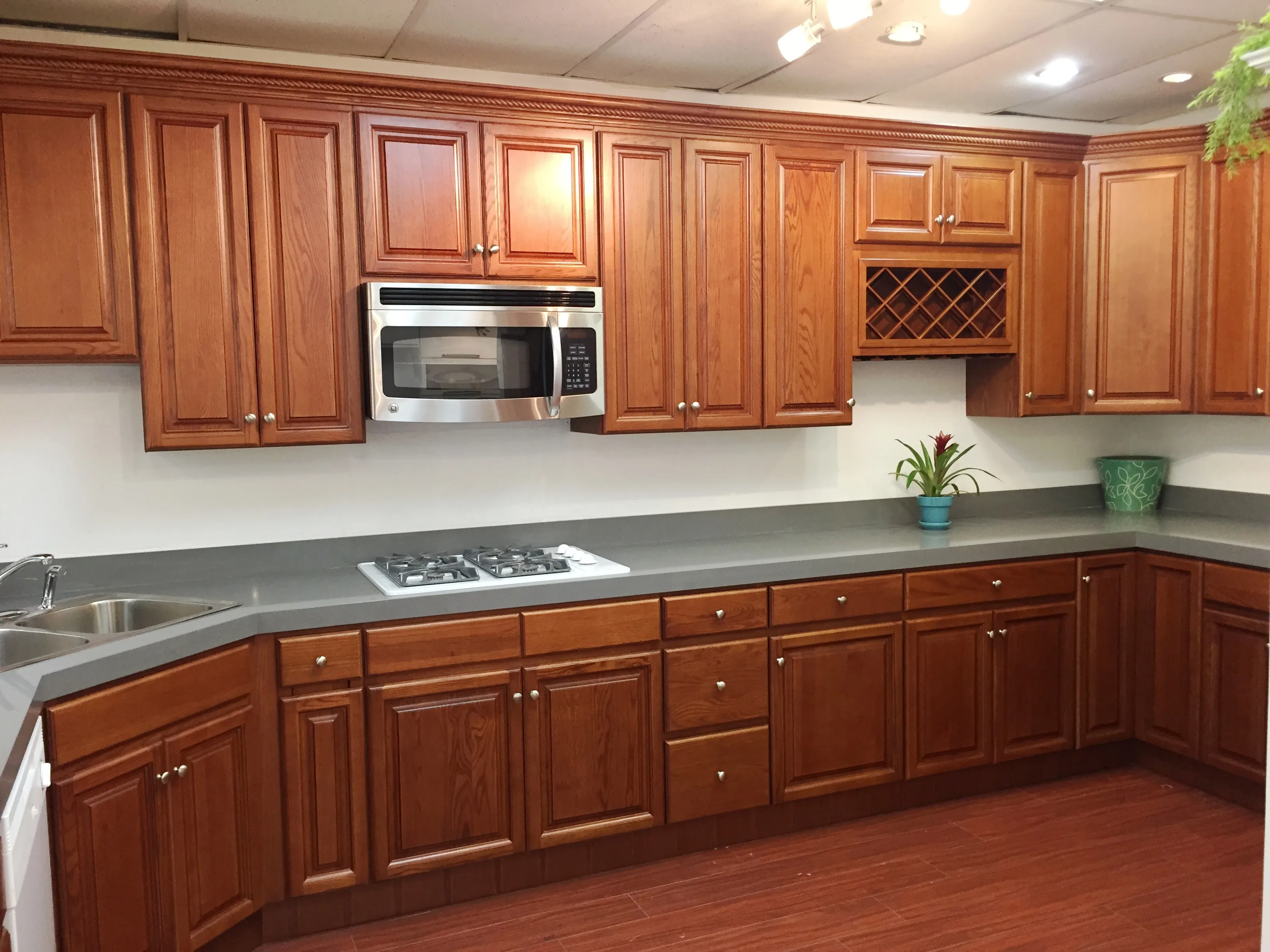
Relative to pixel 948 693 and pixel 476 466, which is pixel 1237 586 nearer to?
pixel 948 693

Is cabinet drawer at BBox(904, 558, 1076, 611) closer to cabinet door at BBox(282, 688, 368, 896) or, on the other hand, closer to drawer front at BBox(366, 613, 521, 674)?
drawer front at BBox(366, 613, 521, 674)

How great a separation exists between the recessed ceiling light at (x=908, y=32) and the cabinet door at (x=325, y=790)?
7.91 feet

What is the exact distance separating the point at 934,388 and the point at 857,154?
104 centimetres

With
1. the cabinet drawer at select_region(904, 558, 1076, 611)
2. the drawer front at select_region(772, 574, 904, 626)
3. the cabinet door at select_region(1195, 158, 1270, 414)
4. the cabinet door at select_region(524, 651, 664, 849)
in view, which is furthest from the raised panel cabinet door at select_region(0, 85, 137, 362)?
the cabinet door at select_region(1195, 158, 1270, 414)

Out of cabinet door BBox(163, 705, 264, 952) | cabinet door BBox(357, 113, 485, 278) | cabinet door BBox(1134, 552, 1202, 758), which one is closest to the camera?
cabinet door BBox(163, 705, 264, 952)

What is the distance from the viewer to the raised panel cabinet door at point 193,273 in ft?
9.48

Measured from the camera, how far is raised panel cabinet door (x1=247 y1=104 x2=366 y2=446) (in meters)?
3.01

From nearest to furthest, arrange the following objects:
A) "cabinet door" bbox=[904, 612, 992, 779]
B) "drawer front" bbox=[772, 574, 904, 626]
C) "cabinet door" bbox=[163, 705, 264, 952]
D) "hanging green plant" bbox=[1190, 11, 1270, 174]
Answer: "hanging green plant" bbox=[1190, 11, 1270, 174] → "cabinet door" bbox=[163, 705, 264, 952] → "drawer front" bbox=[772, 574, 904, 626] → "cabinet door" bbox=[904, 612, 992, 779]

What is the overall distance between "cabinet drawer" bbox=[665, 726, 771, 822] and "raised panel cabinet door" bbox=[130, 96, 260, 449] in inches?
63.3

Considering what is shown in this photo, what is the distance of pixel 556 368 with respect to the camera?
325cm

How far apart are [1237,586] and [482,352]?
101 inches

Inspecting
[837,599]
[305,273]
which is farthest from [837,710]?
[305,273]

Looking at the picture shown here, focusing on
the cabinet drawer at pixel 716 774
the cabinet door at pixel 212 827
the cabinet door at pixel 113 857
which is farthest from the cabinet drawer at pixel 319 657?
the cabinet drawer at pixel 716 774

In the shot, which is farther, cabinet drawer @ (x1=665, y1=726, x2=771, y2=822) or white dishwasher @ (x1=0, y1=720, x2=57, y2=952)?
cabinet drawer @ (x1=665, y1=726, x2=771, y2=822)
